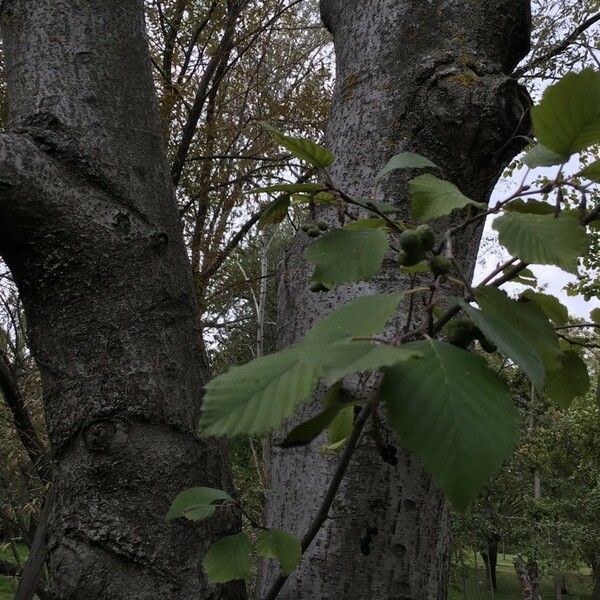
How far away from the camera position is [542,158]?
0.47 meters

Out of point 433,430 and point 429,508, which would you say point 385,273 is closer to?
point 429,508

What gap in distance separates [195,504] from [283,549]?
103 millimetres

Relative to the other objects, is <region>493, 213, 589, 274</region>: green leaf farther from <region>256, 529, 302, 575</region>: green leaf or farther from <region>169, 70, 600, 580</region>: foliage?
<region>256, 529, 302, 575</region>: green leaf

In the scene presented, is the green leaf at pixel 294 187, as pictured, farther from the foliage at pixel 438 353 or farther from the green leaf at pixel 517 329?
the green leaf at pixel 517 329

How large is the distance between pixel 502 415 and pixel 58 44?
36.2 inches

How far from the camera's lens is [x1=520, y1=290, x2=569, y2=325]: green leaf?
54 centimetres

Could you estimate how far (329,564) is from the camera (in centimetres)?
75

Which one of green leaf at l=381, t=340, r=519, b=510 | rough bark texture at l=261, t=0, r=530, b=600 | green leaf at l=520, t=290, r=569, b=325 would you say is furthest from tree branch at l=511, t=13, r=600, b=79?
green leaf at l=381, t=340, r=519, b=510

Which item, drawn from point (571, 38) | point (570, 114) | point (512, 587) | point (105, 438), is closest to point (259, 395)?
point (570, 114)

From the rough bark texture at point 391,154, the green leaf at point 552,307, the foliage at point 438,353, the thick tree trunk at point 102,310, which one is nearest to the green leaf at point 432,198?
the foliage at point 438,353

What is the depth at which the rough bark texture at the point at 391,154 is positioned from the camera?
2.48 feet

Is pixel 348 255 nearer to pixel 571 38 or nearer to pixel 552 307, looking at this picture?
pixel 552 307

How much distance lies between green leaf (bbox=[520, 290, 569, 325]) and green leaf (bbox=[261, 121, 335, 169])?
213mm

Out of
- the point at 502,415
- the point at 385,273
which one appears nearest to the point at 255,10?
the point at 385,273
